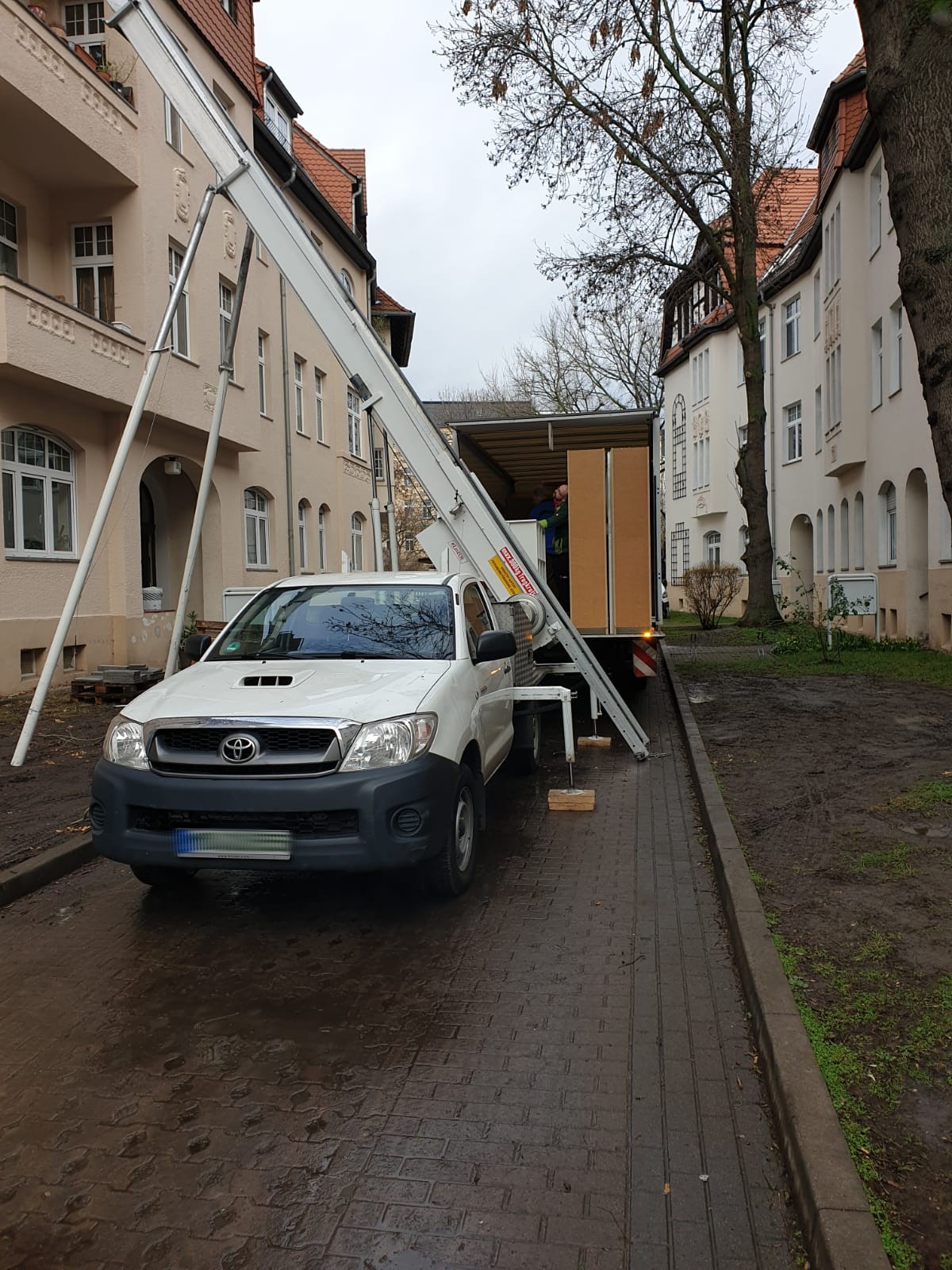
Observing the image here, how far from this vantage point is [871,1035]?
3.54m

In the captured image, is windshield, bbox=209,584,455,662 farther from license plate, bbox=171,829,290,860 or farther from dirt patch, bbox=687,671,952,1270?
dirt patch, bbox=687,671,952,1270

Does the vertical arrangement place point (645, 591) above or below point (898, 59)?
below

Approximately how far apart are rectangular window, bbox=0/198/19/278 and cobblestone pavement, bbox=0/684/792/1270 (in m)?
11.6

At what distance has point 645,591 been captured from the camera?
35.8ft

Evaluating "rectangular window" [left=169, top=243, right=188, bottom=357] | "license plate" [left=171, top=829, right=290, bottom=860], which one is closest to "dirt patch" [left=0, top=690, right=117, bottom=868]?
"license plate" [left=171, top=829, right=290, bottom=860]

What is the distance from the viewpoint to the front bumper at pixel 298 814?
477 cm

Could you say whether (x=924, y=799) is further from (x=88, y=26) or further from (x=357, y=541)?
(x=357, y=541)

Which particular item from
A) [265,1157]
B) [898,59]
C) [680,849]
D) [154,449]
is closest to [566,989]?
[265,1157]

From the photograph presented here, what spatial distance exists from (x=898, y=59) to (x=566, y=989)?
222 inches

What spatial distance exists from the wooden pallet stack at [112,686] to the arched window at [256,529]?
839 centimetres

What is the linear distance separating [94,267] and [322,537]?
11795 mm

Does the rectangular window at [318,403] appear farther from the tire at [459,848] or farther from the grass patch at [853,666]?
the tire at [459,848]

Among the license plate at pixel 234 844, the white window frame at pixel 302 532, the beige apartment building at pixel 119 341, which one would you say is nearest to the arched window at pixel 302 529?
the white window frame at pixel 302 532

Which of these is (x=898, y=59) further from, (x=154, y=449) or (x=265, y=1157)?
(x=154, y=449)
